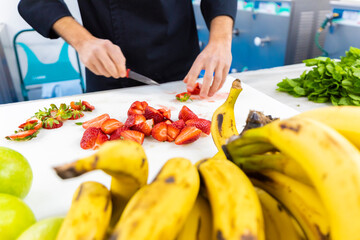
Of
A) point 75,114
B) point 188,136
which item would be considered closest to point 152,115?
point 188,136

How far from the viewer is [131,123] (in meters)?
1.05

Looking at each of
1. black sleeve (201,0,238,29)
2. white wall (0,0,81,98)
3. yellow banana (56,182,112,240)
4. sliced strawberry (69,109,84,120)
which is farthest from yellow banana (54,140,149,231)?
white wall (0,0,81,98)

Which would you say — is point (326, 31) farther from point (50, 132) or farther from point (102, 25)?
point (50, 132)

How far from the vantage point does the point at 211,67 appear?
126cm

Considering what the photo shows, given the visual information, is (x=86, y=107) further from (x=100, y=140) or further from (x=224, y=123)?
(x=224, y=123)

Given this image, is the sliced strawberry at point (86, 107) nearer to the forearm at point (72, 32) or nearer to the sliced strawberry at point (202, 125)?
the forearm at point (72, 32)

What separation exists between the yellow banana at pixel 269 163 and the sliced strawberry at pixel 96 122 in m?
0.79

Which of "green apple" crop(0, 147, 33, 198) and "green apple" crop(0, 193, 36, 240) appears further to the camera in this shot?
"green apple" crop(0, 147, 33, 198)

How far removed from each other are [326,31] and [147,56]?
5.60 ft

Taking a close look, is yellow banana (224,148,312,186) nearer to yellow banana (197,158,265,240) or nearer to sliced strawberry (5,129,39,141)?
yellow banana (197,158,265,240)

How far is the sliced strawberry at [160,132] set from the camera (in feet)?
3.34

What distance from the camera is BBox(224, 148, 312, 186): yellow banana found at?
0.38 meters

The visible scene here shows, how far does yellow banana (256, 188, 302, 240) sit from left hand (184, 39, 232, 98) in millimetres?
906

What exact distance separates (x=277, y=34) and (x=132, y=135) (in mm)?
1950
